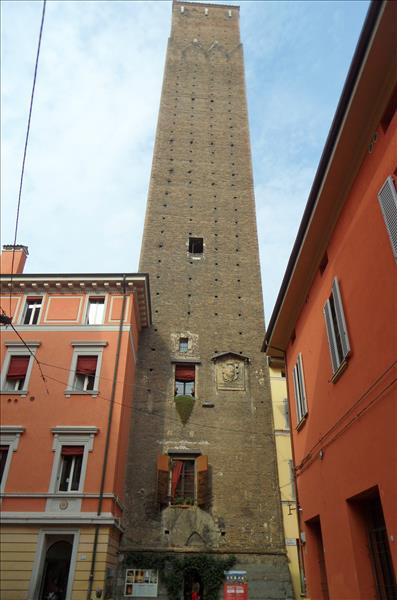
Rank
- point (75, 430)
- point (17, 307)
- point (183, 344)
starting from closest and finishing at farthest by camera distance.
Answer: point (75, 430)
point (17, 307)
point (183, 344)

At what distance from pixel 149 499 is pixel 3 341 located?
24.2ft

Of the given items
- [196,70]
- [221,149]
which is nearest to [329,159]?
[221,149]

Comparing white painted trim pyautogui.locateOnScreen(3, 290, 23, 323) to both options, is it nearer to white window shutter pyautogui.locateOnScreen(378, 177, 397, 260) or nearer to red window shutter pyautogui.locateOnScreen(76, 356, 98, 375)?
red window shutter pyautogui.locateOnScreen(76, 356, 98, 375)

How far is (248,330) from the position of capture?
20719mm

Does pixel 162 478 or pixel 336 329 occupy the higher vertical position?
pixel 336 329

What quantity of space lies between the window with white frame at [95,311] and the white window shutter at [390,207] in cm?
1229

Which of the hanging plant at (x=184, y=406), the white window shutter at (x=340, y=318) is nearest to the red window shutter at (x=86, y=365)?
the hanging plant at (x=184, y=406)

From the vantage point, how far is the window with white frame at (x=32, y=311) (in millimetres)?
17047

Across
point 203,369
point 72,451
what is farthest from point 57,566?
point 203,369

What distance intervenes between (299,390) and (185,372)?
345 inches

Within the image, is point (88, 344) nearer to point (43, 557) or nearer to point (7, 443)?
point (7, 443)

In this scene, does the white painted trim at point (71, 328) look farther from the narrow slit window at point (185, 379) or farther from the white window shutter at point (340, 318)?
the white window shutter at point (340, 318)

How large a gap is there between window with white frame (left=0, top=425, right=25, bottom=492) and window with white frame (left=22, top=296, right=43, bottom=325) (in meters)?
3.92

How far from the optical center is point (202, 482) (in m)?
16.5
